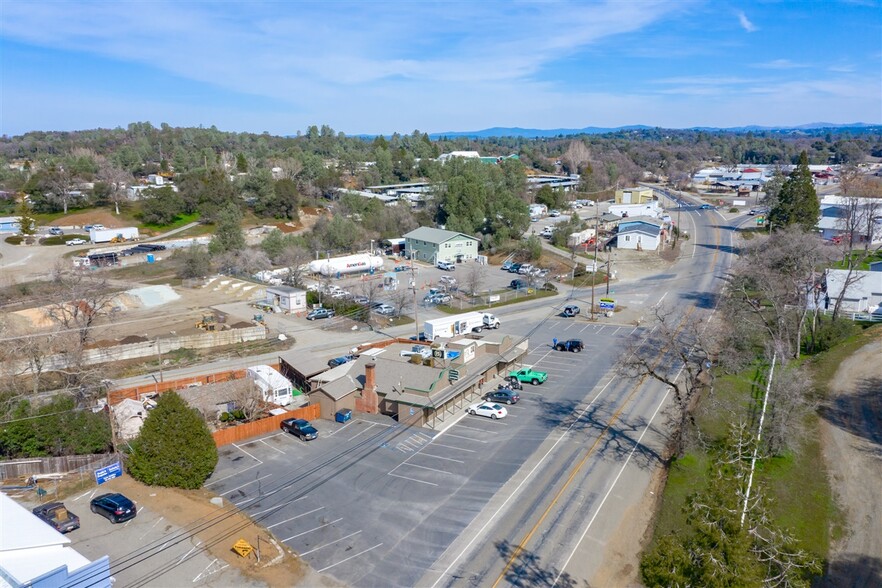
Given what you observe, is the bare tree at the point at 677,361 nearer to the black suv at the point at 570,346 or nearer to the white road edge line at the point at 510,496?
the black suv at the point at 570,346

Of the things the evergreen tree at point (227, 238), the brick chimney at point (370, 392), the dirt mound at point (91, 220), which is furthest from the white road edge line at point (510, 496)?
the dirt mound at point (91, 220)

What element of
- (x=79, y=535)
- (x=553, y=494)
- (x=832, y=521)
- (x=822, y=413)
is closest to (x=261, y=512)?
(x=79, y=535)

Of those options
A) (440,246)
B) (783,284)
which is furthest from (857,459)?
(440,246)

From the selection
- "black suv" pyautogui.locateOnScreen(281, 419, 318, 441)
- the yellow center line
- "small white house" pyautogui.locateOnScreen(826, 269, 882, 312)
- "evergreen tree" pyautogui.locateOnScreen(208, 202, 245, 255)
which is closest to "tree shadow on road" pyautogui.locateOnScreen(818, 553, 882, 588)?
the yellow center line

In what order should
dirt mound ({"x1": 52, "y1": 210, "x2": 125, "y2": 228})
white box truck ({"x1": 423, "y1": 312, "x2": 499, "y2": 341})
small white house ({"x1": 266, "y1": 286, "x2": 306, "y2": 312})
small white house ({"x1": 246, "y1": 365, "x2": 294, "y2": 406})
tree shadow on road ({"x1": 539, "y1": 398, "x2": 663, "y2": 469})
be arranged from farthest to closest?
dirt mound ({"x1": 52, "y1": 210, "x2": 125, "y2": 228})
small white house ({"x1": 266, "y1": 286, "x2": 306, "y2": 312})
white box truck ({"x1": 423, "y1": 312, "x2": 499, "y2": 341})
small white house ({"x1": 246, "y1": 365, "x2": 294, "y2": 406})
tree shadow on road ({"x1": 539, "y1": 398, "x2": 663, "y2": 469})

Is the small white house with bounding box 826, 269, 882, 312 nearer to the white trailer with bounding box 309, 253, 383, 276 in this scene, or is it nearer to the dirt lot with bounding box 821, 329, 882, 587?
the dirt lot with bounding box 821, 329, 882, 587

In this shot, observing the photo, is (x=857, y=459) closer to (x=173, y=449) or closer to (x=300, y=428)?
(x=300, y=428)

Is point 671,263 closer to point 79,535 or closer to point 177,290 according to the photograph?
point 177,290
